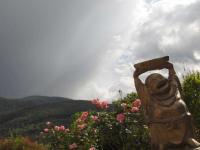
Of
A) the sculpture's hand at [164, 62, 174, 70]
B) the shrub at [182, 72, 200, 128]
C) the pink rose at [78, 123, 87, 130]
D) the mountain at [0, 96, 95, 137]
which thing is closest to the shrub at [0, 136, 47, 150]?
the pink rose at [78, 123, 87, 130]

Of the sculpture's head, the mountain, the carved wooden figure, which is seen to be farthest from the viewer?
the mountain

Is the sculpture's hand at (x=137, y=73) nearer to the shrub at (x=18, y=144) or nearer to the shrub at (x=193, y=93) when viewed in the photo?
the shrub at (x=193, y=93)

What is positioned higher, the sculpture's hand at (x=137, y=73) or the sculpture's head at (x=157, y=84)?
the sculpture's hand at (x=137, y=73)

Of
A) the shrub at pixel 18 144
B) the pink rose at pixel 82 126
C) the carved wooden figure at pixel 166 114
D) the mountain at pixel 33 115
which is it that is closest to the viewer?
the carved wooden figure at pixel 166 114

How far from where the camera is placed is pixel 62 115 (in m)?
63.4

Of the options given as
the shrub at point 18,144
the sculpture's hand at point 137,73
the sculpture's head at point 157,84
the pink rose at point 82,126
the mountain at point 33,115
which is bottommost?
the shrub at point 18,144

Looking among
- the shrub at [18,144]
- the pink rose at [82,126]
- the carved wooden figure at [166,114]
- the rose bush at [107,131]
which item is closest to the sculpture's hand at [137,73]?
the carved wooden figure at [166,114]

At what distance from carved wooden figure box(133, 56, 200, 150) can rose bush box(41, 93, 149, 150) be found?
14.3 feet

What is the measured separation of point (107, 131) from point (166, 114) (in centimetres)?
586

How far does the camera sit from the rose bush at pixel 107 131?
1391 centimetres

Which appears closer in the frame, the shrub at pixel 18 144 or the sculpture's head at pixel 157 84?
the sculpture's head at pixel 157 84

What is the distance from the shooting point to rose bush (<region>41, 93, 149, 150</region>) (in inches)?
548

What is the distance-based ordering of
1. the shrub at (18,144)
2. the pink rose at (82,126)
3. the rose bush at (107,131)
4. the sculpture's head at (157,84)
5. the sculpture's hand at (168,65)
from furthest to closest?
the shrub at (18,144)
the pink rose at (82,126)
the rose bush at (107,131)
the sculpture's hand at (168,65)
the sculpture's head at (157,84)

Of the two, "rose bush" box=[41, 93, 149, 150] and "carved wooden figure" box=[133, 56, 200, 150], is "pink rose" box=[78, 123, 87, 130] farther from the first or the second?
"carved wooden figure" box=[133, 56, 200, 150]
